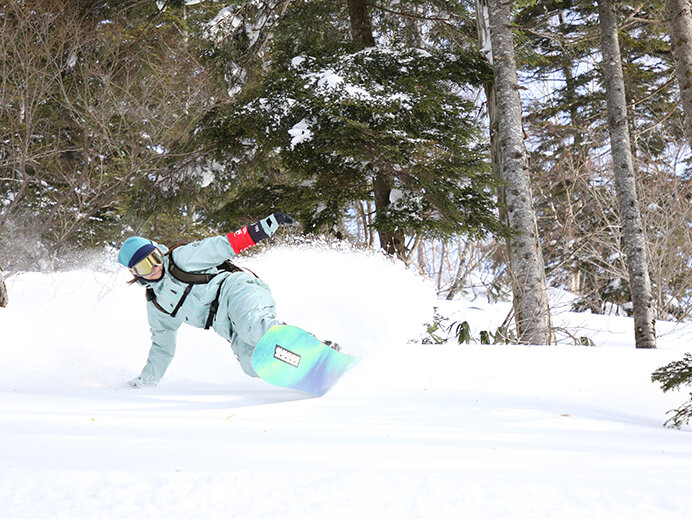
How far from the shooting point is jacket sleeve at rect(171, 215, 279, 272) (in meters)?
3.34

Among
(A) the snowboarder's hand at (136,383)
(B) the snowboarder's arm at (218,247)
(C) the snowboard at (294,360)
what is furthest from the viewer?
(A) the snowboarder's hand at (136,383)

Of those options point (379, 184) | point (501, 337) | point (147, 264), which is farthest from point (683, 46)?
point (379, 184)

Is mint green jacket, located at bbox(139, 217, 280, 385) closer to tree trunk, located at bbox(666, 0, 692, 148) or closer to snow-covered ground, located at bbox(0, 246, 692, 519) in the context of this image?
snow-covered ground, located at bbox(0, 246, 692, 519)

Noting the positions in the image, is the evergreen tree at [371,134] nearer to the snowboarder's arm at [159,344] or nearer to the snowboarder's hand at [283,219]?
the snowboarder's hand at [283,219]

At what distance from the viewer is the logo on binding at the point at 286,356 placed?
3.09 metres

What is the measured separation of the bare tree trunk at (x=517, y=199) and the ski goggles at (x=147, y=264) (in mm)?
4337

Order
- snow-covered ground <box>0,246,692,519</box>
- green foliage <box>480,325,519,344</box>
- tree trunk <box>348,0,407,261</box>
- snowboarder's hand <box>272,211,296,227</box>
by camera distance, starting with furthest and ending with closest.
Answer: tree trunk <box>348,0,407,261</box>
green foliage <box>480,325,519,344</box>
snowboarder's hand <box>272,211,296,227</box>
snow-covered ground <box>0,246,692,519</box>

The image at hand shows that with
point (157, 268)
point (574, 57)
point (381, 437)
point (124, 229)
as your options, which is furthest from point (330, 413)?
point (574, 57)

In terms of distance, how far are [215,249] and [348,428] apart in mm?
1622

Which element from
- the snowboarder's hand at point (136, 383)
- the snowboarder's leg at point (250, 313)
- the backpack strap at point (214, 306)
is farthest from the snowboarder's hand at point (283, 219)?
the snowboarder's hand at point (136, 383)

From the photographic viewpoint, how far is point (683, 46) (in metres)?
3.47

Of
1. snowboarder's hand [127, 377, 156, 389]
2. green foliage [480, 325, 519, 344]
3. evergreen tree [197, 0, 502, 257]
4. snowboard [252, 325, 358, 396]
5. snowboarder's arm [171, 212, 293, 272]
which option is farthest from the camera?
green foliage [480, 325, 519, 344]

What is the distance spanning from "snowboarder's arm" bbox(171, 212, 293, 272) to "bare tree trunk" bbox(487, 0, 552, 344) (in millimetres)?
3967

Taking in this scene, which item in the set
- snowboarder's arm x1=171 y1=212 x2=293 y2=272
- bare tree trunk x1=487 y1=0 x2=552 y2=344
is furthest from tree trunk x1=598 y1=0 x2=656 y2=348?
snowboarder's arm x1=171 y1=212 x2=293 y2=272
